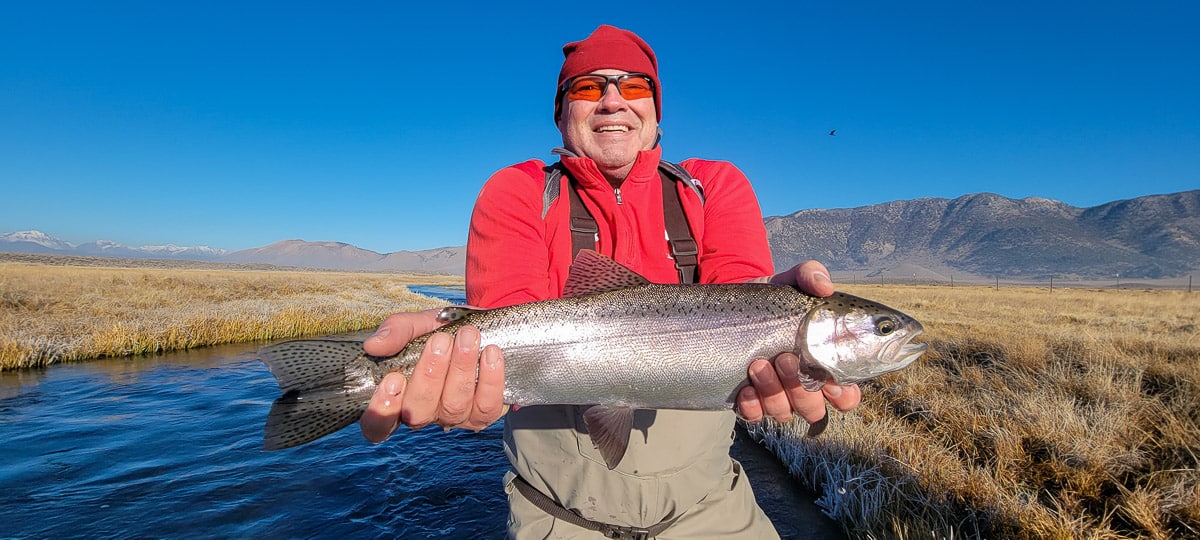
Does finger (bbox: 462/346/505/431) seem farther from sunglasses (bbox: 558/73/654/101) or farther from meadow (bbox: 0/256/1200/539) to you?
meadow (bbox: 0/256/1200/539)

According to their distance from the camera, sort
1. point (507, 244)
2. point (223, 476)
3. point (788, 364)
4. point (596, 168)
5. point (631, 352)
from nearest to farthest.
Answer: point (788, 364)
point (631, 352)
point (507, 244)
point (596, 168)
point (223, 476)

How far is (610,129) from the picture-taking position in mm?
3693

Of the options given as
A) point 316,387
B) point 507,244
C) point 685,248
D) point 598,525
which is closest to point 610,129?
point 685,248

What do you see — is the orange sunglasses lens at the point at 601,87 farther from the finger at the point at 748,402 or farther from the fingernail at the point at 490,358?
the finger at the point at 748,402

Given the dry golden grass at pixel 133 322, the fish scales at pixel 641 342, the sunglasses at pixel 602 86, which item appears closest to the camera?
the fish scales at pixel 641 342

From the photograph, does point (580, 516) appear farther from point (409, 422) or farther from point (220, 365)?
point (220, 365)

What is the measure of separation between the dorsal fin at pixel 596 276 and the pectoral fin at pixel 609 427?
27.8 inches

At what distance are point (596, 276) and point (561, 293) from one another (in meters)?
0.44

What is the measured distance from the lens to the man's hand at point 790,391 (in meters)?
2.95

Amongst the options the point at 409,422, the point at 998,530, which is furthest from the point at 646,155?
the point at 998,530

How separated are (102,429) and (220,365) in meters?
6.07

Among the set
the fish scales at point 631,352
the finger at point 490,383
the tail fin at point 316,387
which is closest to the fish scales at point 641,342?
the fish scales at point 631,352

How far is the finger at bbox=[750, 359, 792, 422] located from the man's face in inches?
62.9

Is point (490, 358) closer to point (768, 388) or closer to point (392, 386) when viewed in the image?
point (392, 386)
